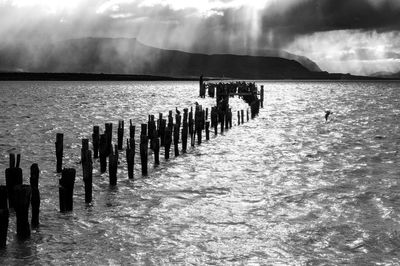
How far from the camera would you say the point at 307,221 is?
12617 millimetres

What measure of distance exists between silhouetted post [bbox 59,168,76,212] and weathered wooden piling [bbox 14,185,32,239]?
69.3 inches

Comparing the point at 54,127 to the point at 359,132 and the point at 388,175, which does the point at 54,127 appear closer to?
the point at 359,132

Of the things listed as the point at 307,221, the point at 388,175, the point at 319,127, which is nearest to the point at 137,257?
the point at 307,221

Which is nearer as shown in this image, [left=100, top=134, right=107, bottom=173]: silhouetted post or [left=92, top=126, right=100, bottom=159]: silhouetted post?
[left=100, top=134, right=107, bottom=173]: silhouetted post

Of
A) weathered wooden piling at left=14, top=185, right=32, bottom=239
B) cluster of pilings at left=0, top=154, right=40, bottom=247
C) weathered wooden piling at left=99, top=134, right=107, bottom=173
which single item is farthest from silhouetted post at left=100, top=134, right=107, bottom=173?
weathered wooden piling at left=14, top=185, right=32, bottom=239

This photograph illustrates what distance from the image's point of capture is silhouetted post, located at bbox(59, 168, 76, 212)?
12.5 meters

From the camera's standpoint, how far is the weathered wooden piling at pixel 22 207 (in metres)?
10.5

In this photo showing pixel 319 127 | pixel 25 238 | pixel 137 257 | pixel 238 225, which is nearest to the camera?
pixel 137 257

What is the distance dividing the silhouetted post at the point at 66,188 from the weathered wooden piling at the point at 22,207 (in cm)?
176

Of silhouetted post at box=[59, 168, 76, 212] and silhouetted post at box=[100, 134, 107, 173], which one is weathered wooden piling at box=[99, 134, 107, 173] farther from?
silhouetted post at box=[59, 168, 76, 212]

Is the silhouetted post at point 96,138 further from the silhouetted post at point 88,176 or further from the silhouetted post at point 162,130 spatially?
the silhouetted post at point 88,176

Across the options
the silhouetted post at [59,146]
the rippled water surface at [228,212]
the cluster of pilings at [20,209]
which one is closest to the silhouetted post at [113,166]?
the rippled water surface at [228,212]

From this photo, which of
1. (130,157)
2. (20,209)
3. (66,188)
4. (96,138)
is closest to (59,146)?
(96,138)

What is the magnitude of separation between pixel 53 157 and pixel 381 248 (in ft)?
51.6
